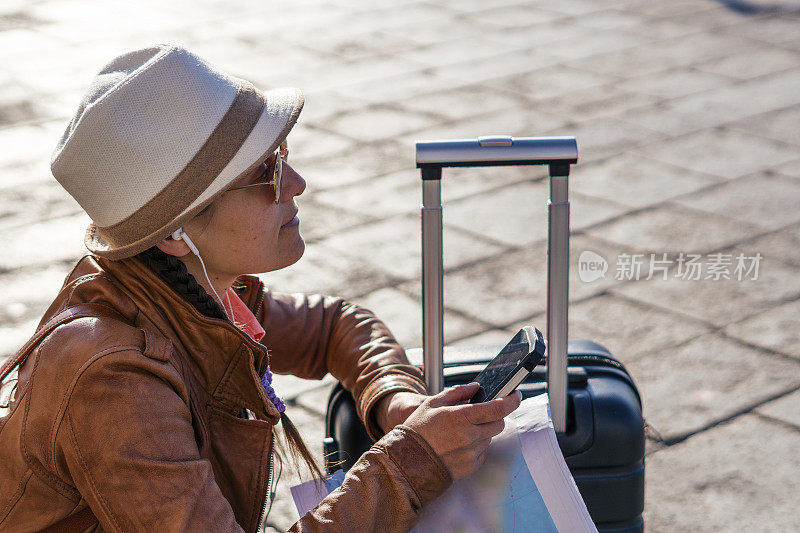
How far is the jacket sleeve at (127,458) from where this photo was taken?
57.9 inches

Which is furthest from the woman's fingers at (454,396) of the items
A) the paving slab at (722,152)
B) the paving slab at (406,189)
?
the paving slab at (722,152)

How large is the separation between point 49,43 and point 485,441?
23.5ft

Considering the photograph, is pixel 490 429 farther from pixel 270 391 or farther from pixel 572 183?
pixel 572 183

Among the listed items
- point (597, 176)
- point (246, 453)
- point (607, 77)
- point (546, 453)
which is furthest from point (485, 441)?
point (607, 77)

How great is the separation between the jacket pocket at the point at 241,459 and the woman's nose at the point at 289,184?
0.39m

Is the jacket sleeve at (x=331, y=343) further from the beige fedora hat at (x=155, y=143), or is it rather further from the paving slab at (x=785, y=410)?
the paving slab at (x=785, y=410)

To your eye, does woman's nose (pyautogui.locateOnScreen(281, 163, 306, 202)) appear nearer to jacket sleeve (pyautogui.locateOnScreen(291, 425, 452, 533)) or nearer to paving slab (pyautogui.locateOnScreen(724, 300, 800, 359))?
jacket sleeve (pyautogui.locateOnScreen(291, 425, 452, 533))

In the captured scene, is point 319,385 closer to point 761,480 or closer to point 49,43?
point 761,480

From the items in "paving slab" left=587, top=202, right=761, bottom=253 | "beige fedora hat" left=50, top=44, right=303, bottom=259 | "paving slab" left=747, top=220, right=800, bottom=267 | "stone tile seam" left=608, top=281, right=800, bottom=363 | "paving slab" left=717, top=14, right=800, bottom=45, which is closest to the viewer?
"beige fedora hat" left=50, top=44, right=303, bottom=259

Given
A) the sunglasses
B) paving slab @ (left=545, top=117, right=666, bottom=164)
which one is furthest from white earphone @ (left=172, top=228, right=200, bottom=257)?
paving slab @ (left=545, top=117, right=666, bottom=164)

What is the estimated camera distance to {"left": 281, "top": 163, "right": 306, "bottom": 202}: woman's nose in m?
1.77

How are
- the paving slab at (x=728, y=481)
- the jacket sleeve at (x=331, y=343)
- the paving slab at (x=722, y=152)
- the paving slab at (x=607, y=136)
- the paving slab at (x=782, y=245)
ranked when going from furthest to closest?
1. the paving slab at (x=607, y=136)
2. the paving slab at (x=722, y=152)
3. the paving slab at (x=782, y=245)
4. the paving slab at (x=728, y=481)
5. the jacket sleeve at (x=331, y=343)

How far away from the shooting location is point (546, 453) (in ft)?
5.33

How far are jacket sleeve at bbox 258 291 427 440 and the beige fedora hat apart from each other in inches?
21.7
